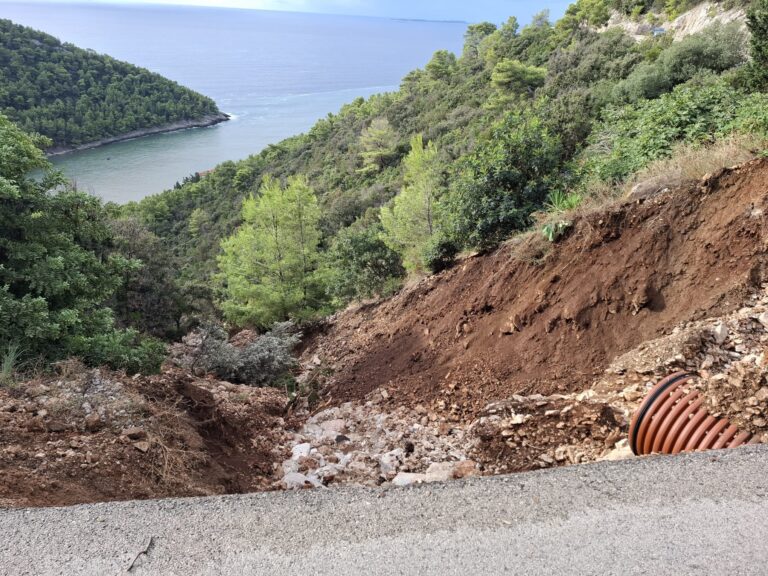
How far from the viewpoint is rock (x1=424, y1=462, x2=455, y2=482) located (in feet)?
16.5

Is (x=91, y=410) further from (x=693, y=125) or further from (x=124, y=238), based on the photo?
(x=124, y=238)

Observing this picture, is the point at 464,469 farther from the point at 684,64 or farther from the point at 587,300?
the point at 684,64

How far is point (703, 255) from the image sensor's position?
6086mm

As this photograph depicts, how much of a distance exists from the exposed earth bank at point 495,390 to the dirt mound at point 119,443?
19 mm

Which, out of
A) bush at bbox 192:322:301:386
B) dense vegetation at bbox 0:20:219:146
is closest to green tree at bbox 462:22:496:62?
dense vegetation at bbox 0:20:219:146

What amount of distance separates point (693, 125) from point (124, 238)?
16428 mm

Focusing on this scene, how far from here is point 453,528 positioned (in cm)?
313

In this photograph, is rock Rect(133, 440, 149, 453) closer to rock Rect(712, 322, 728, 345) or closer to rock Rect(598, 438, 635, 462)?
rock Rect(598, 438, 635, 462)

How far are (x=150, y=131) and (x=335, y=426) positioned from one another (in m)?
99.6

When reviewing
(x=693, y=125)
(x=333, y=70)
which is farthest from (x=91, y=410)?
(x=333, y=70)

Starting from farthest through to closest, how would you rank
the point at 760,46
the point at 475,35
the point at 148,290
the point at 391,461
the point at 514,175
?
the point at 475,35
the point at 148,290
the point at 760,46
the point at 514,175
the point at 391,461

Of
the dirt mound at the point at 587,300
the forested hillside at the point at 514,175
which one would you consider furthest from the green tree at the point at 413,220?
the dirt mound at the point at 587,300

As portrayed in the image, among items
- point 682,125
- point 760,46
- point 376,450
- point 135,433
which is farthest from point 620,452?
point 760,46

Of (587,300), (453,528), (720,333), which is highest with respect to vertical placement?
(720,333)
